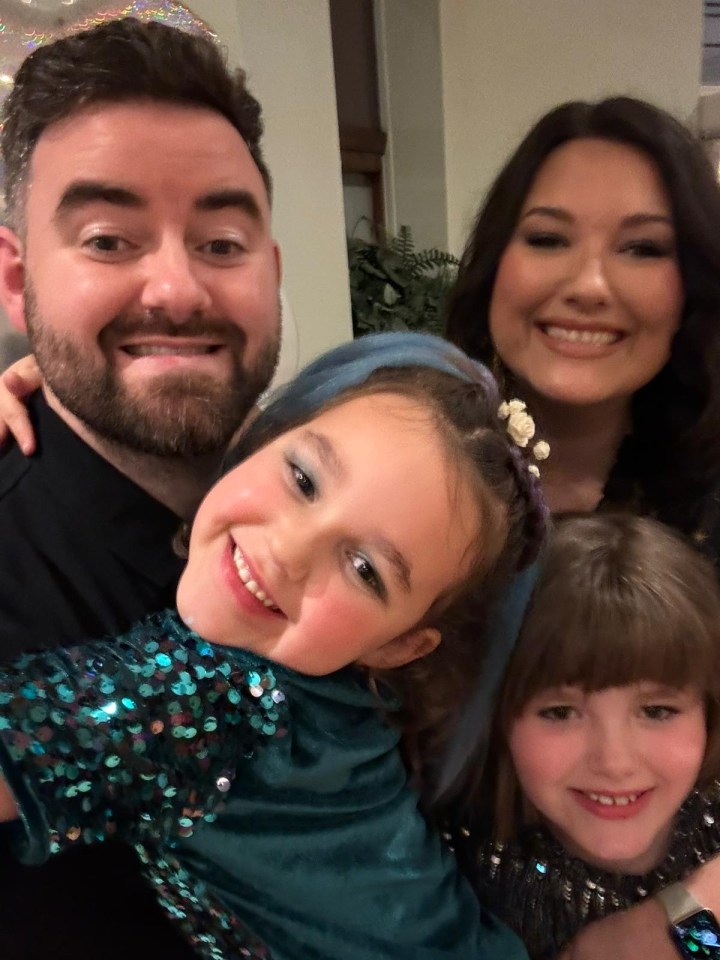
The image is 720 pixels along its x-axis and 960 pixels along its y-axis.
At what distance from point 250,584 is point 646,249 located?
3.13 feet

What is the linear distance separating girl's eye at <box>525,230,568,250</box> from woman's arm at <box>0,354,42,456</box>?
0.86m

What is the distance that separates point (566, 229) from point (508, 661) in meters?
0.79

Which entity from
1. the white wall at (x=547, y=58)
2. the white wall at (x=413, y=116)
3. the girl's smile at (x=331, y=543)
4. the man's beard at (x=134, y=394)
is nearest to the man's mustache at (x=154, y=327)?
the man's beard at (x=134, y=394)

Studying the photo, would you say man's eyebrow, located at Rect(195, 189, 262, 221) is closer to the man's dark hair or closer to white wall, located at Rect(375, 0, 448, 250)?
the man's dark hair

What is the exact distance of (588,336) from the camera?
1.43 metres

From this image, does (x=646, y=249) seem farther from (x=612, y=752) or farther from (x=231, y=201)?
(x=612, y=752)

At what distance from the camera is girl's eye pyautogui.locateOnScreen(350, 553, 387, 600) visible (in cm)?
83

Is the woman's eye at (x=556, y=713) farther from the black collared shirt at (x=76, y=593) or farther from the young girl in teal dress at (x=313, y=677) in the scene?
the black collared shirt at (x=76, y=593)

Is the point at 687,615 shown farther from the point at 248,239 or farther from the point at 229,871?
the point at 248,239

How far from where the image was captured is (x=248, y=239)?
1070 mm

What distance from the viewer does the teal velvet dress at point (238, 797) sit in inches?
26.7

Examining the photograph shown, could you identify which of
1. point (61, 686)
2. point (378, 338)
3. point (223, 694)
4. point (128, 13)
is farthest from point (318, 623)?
point (128, 13)

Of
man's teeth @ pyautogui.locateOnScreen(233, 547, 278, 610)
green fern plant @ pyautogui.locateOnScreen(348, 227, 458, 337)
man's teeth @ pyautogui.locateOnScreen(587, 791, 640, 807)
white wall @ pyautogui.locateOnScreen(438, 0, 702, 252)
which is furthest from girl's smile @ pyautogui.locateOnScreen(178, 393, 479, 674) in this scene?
white wall @ pyautogui.locateOnScreen(438, 0, 702, 252)

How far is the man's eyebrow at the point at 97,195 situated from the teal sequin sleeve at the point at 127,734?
1.68ft
